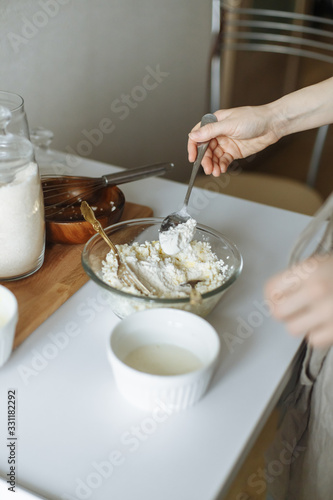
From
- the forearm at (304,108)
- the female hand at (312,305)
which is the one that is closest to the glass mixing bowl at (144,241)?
the female hand at (312,305)

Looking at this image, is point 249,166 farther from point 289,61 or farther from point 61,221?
point 61,221

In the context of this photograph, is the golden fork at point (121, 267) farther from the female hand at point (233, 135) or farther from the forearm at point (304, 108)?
the forearm at point (304, 108)

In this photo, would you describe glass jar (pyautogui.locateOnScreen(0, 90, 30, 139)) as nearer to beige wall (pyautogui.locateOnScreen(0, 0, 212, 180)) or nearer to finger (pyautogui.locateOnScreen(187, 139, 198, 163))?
finger (pyautogui.locateOnScreen(187, 139, 198, 163))

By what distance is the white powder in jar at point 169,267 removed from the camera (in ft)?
2.19

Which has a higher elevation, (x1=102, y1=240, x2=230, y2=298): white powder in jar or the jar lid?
the jar lid

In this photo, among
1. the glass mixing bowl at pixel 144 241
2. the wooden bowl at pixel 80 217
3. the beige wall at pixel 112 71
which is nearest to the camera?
the glass mixing bowl at pixel 144 241

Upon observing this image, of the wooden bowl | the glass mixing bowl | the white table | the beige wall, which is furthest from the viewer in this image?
the beige wall

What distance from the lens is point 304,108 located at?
0.85 m

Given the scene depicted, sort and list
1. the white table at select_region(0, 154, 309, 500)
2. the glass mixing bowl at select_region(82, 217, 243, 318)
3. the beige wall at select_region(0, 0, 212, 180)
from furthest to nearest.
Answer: the beige wall at select_region(0, 0, 212, 180) → the glass mixing bowl at select_region(82, 217, 243, 318) → the white table at select_region(0, 154, 309, 500)

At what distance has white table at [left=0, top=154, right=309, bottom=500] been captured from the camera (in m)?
0.49

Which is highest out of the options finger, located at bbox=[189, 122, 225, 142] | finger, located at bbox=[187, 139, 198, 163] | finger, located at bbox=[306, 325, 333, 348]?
finger, located at bbox=[189, 122, 225, 142]

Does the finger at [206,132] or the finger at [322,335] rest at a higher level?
the finger at [206,132]

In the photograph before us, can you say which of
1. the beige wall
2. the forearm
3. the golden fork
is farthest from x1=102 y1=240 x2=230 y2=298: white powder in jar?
the beige wall

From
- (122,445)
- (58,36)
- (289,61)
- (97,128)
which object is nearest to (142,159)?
(97,128)
